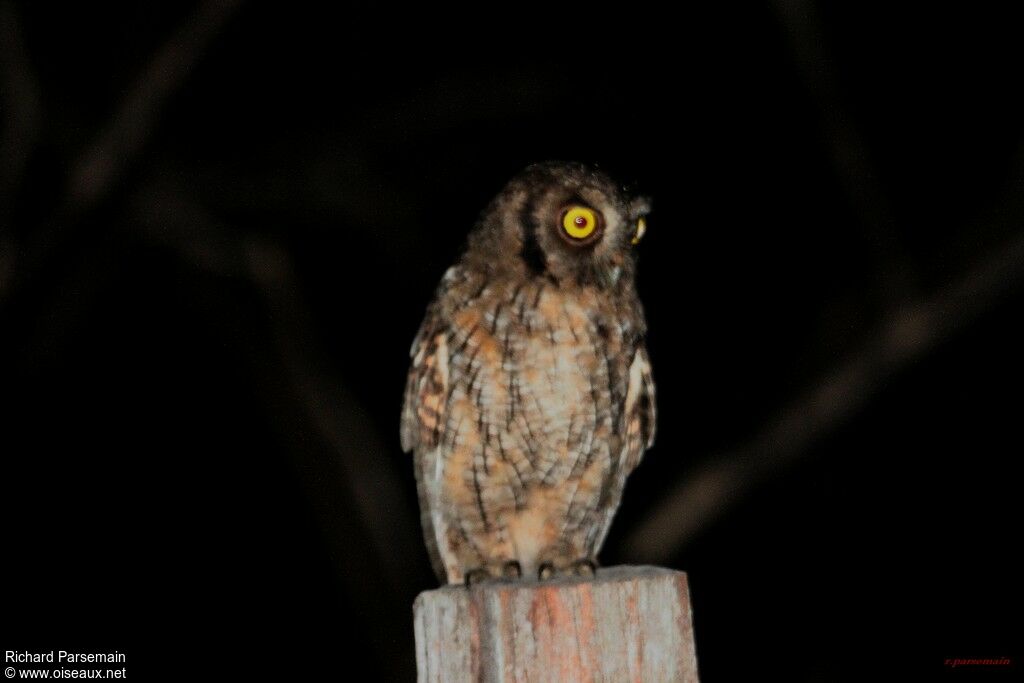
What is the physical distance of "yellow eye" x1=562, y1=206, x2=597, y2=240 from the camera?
1.80m

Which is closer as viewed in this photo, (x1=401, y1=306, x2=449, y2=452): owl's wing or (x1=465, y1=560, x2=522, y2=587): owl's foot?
(x1=465, y1=560, x2=522, y2=587): owl's foot

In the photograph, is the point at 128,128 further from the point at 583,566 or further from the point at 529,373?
the point at 583,566

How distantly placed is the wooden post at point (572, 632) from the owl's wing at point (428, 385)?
2.57 feet

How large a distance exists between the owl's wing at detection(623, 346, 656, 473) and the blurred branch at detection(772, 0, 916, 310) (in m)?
1.69

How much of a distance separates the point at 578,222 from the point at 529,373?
12.6 inches

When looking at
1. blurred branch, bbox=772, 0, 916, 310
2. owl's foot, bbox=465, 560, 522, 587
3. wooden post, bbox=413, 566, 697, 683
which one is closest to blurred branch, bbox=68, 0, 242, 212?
blurred branch, bbox=772, 0, 916, 310

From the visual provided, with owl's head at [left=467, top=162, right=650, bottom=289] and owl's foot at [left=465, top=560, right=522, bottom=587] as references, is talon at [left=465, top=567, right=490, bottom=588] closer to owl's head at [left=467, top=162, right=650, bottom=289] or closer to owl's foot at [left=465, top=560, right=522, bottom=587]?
owl's foot at [left=465, top=560, right=522, bottom=587]

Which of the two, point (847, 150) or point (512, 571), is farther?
point (847, 150)

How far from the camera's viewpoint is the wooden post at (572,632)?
964 mm

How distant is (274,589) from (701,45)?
3007mm

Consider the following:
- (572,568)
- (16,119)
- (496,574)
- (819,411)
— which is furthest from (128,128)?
(819,411)

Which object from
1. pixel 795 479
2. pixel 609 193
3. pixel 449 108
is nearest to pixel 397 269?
pixel 449 108

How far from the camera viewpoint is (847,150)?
3.22 m

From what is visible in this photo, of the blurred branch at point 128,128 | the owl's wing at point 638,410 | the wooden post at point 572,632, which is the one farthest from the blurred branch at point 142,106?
the wooden post at point 572,632
